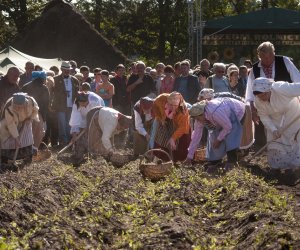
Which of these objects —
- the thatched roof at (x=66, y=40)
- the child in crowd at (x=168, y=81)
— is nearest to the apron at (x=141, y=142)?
the child in crowd at (x=168, y=81)

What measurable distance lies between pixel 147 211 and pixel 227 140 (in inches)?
141

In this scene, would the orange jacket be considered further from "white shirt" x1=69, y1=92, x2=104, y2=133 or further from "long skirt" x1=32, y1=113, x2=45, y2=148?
"long skirt" x1=32, y1=113, x2=45, y2=148

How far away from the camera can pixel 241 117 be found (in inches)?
423

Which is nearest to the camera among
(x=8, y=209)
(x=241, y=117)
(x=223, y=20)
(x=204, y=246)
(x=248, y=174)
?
(x=204, y=246)

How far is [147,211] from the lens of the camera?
7215 mm

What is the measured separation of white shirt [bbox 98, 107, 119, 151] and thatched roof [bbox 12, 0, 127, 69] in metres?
13.0

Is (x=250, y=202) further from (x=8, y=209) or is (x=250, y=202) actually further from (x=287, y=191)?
(x=8, y=209)

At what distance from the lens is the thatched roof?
25.4 meters

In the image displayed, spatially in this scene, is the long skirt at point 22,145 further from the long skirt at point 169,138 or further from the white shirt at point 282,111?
the white shirt at point 282,111

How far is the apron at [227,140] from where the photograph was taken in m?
10.6

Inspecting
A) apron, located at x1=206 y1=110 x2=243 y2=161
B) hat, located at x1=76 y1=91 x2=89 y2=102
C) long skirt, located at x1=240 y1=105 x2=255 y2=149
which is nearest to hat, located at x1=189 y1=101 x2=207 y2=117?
apron, located at x1=206 y1=110 x2=243 y2=161

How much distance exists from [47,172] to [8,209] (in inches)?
133

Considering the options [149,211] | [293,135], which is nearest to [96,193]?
[149,211]

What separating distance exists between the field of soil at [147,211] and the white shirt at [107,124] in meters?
1.96
